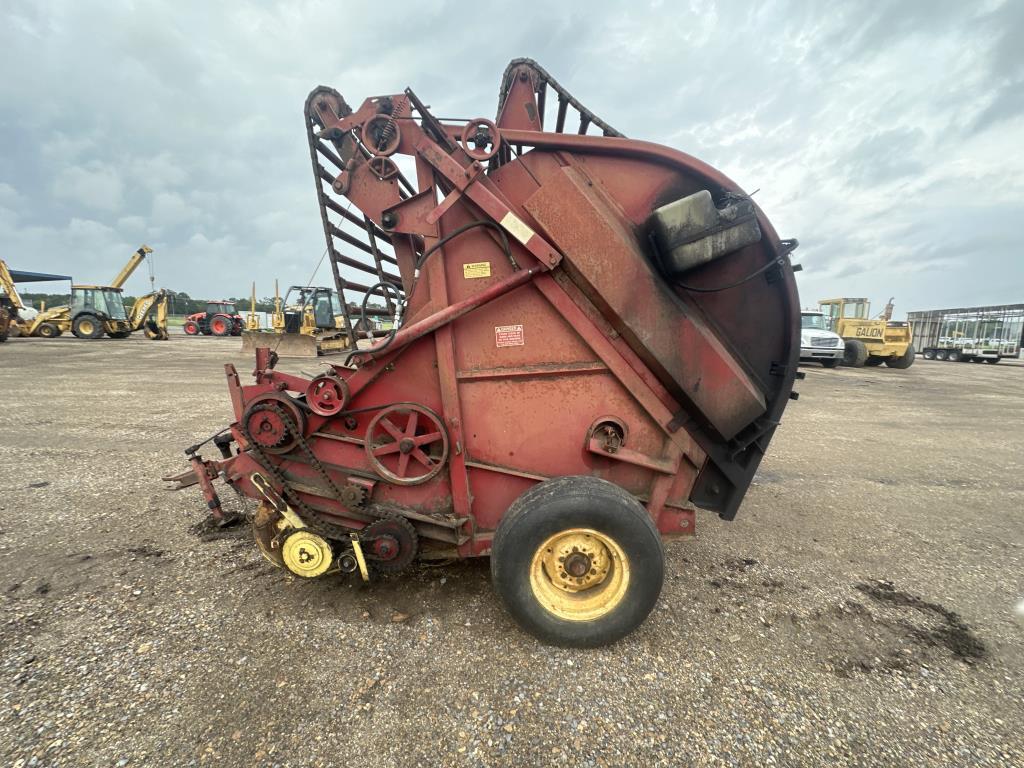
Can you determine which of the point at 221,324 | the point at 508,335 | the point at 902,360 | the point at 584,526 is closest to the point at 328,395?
the point at 508,335

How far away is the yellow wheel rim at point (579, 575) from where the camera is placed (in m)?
2.46

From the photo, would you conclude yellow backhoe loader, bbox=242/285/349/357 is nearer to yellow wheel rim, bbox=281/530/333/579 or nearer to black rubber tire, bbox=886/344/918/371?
yellow wheel rim, bbox=281/530/333/579

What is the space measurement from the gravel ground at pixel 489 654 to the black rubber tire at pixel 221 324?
3138cm

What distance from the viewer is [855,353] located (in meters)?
20.1

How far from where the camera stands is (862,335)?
20.6 meters

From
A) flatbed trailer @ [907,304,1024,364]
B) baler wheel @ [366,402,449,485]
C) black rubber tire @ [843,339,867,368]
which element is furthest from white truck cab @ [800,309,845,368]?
baler wheel @ [366,402,449,485]

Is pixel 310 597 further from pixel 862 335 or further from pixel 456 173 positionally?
pixel 862 335

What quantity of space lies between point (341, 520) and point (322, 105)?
2.66 metres

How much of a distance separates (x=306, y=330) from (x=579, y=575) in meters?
21.4

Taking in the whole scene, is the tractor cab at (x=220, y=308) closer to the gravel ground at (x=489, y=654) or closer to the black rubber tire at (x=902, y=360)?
the gravel ground at (x=489, y=654)

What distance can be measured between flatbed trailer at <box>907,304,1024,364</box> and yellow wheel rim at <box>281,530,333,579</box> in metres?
32.8

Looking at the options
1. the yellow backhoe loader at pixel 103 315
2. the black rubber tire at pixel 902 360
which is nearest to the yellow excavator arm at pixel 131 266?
the yellow backhoe loader at pixel 103 315

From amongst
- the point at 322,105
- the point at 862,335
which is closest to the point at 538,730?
the point at 322,105

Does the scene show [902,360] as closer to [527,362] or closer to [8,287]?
[527,362]
